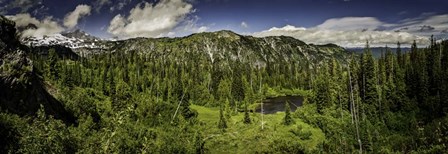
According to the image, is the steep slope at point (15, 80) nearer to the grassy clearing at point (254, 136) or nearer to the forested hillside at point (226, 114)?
the forested hillside at point (226, 114)

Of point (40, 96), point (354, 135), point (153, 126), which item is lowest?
point (354, 135)

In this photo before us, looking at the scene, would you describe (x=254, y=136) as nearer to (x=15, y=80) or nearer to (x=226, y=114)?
(x=226, y=114)

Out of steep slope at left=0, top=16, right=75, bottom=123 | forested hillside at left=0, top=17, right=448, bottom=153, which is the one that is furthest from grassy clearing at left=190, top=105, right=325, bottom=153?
steep slope at left=0, top=16, right=75, bottom=123

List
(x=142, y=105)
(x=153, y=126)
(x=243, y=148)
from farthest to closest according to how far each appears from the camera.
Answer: (x=142, y=105)
(x=153, y=126)
(x=243, y=148)

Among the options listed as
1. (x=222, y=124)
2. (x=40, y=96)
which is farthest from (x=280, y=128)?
(x=40, y=96)

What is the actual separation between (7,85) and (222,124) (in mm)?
52451

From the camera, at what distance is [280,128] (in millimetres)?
87062

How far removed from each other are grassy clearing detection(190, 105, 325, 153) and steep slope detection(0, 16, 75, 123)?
3046 centimetres

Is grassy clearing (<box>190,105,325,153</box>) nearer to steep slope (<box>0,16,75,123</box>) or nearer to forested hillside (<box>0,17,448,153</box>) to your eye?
forested hillside (<box>0,17,448,153</box>)

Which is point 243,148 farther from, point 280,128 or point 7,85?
point 7,85

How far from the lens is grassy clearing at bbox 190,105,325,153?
69.8 m

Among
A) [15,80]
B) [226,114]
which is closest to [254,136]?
[226,114]

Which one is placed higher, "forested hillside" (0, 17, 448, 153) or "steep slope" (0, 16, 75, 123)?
"steep slope" (0, 16, 75, 123)

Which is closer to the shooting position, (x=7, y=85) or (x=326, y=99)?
(x=7, y=85)
